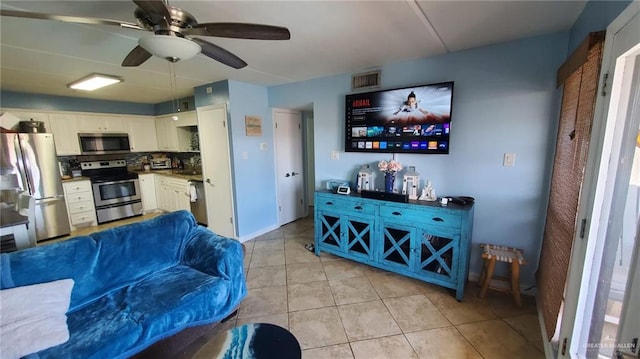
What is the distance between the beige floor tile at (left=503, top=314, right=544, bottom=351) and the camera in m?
1.77

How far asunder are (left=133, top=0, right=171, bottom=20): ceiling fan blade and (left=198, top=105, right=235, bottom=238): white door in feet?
7.61

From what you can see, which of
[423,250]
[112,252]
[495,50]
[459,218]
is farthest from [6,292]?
[495,50]

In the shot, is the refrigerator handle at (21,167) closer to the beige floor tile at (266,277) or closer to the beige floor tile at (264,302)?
the beige floor tile at (266,277)

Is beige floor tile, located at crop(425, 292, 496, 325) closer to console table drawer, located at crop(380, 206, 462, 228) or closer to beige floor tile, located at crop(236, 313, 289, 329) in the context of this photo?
console table drawer, located at crop(380, 206, 462, 228)

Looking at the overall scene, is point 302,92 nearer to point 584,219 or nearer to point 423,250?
point 423,250

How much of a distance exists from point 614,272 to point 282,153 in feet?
12.2

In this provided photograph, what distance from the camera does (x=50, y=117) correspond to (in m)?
4.01

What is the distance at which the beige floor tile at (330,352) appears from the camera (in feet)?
5.51

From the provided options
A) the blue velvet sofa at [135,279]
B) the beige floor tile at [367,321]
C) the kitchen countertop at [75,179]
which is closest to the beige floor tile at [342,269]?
the beige floor tile at [367,321]

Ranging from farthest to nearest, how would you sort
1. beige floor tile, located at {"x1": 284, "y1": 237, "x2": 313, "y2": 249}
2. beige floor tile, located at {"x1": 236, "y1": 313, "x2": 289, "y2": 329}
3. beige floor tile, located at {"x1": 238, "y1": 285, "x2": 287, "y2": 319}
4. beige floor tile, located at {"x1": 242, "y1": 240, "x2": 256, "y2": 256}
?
beige floor tile, located at {"x1": 284, "y1": 237, "x2": 313, "y2": 249}
beige floor tile, located at {"x1": 242, "y1": 240, "x2": 256, "y2": 256}
beige floor tile, located at {"x1": 238, "y1": 285, "x2": 287, "y2": 319}
beige floor tile, located at {"x1": 236, "y1": 313, "x2": 289, "y2": 329}

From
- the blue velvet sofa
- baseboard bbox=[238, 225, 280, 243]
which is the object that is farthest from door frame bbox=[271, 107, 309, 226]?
the blue velvet sofa

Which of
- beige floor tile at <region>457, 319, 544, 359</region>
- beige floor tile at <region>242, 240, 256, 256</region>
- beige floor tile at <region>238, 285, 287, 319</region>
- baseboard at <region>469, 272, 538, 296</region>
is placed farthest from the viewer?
beige floor tile at <region>242, 240, 256, 256</region>

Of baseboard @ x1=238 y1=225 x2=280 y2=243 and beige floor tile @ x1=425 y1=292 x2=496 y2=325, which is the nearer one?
beige floor tile @ x1=425 y1=292 x2=496 y2=325

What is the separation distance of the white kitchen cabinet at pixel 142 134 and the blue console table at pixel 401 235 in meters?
4.33
